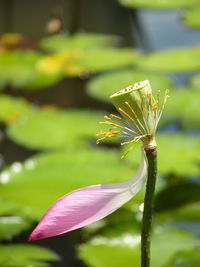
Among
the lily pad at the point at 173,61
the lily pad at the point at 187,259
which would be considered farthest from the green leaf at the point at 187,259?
the lily pad at the point at 173,61

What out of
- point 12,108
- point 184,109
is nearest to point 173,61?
point 184,109

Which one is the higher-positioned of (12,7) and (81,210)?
(81,210)

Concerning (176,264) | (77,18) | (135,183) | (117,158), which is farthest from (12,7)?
(135,183)

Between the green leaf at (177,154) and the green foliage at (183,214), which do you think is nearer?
the green foliage at (183,214)

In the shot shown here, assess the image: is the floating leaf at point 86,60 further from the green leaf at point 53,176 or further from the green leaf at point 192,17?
the green leaf at point 53,176

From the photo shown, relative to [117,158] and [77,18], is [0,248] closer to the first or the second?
[117,158]

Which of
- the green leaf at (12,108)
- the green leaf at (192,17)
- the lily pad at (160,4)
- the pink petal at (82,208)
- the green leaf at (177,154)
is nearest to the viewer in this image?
the pink petal at (82,208)
